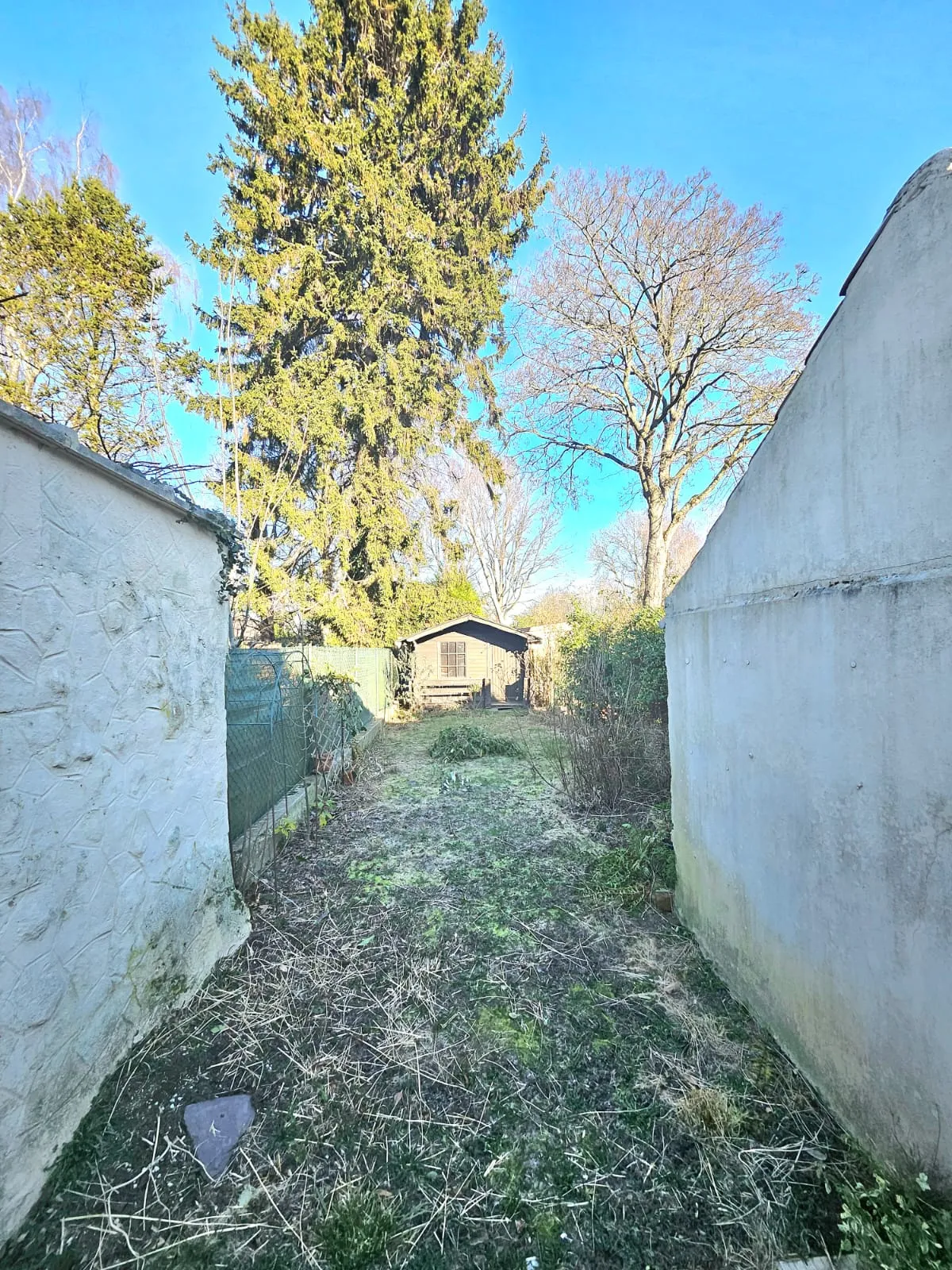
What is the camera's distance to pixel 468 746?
8812mm

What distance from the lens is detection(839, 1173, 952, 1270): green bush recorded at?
4.45 ft

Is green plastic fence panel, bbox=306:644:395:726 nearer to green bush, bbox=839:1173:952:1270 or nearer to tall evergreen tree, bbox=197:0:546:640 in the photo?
tall evergreen tree, bbox=197:0:546:640

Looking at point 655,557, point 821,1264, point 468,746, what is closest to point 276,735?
point 468,746

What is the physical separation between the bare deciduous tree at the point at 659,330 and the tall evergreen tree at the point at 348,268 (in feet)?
9.92

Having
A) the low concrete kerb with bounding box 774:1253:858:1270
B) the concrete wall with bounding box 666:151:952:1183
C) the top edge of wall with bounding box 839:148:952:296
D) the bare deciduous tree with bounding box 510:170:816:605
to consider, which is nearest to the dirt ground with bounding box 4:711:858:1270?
the low concrete kerb with bounding box 774:1253:858:1270

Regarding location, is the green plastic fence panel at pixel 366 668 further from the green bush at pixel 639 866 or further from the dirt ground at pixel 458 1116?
the green bush at pixel 639 866

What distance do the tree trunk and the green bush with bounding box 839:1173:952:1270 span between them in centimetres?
1227

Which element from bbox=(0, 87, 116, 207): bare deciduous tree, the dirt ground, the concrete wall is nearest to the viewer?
the concrete wall

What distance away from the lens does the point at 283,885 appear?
410 cm

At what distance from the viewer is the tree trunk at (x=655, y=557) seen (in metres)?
13.3

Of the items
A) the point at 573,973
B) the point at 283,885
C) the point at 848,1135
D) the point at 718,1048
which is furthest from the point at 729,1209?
the point at 283,885

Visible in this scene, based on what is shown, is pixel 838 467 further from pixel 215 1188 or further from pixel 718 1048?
pixel 215 1188

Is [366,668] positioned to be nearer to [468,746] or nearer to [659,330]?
[468,746]

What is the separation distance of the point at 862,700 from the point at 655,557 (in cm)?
1246
